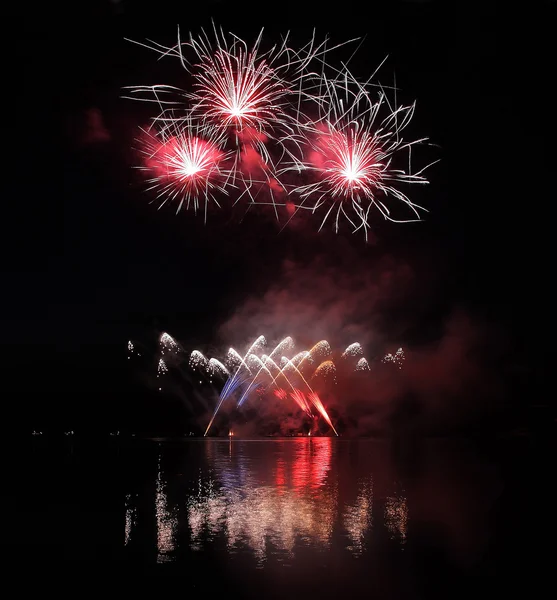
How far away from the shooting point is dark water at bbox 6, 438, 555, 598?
8625 mm

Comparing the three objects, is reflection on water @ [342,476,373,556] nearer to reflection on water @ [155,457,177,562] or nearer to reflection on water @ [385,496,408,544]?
reflection on water @ [385,496,408,544]

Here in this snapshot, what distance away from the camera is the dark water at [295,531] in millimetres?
8625

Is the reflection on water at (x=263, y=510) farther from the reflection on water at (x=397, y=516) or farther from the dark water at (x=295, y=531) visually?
the reflection on water at (x=397, y=516)

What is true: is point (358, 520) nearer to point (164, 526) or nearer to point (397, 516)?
point (397, 516)

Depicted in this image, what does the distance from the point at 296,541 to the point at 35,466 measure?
1983cm

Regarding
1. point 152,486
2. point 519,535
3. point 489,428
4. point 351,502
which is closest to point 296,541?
point 519,535

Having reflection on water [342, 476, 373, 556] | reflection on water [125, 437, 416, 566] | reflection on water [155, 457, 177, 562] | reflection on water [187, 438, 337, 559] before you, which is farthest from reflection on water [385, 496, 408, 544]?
reflection on water [155, 457, 177, 562]

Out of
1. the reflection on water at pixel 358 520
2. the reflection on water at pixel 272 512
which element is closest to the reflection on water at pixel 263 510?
the reflection on water at pixel 272 512

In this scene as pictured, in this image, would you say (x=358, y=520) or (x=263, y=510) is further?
(x=263, y=510)

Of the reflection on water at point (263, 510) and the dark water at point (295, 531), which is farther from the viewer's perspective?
the reflection on water at point (263, 510)

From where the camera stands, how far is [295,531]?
1174 cm

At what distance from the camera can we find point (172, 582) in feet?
27.5

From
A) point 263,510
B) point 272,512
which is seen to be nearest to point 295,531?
point 272,512

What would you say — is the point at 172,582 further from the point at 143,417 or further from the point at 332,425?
the point at 143,417
